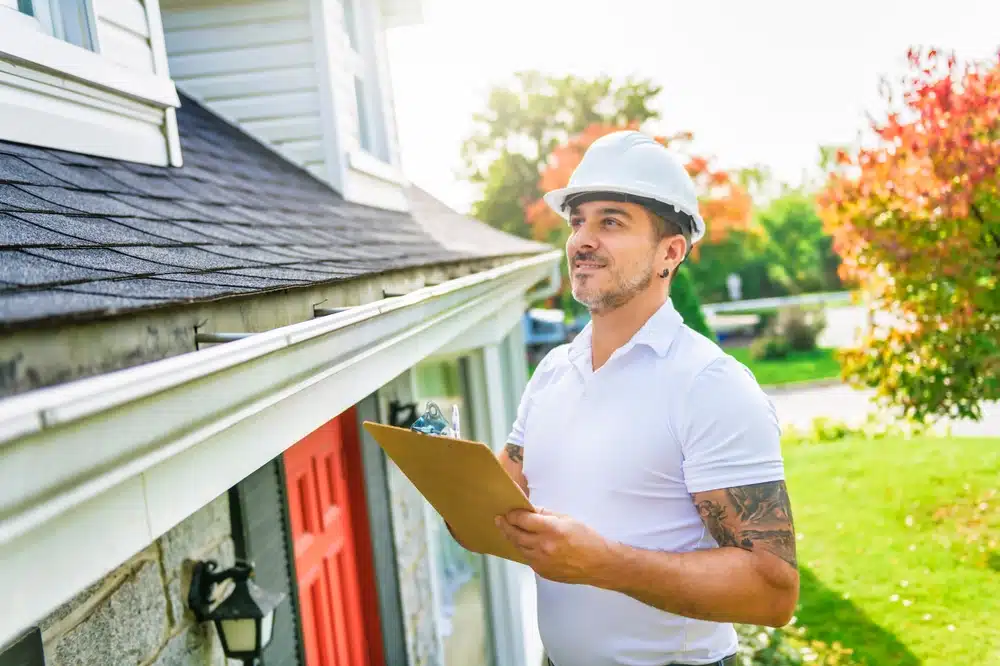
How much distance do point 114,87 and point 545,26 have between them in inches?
1042

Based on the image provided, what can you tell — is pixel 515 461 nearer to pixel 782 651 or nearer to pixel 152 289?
pixel 152 289

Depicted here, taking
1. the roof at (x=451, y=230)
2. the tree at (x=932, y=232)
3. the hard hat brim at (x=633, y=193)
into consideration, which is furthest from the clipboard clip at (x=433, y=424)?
the tree at (x=932, y=232)

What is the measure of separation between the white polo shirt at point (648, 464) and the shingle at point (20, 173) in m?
1.37

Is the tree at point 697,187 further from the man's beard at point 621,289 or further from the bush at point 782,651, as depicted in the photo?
the man's beard at point 621,289

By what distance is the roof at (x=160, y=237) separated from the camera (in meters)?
1.18

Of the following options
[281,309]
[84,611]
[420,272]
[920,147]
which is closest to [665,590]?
[281,309]

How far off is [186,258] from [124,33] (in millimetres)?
1636

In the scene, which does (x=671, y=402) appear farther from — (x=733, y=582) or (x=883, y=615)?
(x=883, y=615)

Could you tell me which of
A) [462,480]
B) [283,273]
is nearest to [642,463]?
[462,480]

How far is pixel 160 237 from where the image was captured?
1.83 m

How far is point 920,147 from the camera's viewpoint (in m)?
6.96

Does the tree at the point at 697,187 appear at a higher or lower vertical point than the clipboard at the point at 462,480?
higher

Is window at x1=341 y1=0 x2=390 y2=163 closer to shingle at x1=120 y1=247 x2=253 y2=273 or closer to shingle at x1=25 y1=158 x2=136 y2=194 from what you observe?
shingle at x1=25 y1=158 x2=136 y2=194

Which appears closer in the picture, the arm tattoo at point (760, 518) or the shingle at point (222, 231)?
the arm tattoo at point (760, 518)
